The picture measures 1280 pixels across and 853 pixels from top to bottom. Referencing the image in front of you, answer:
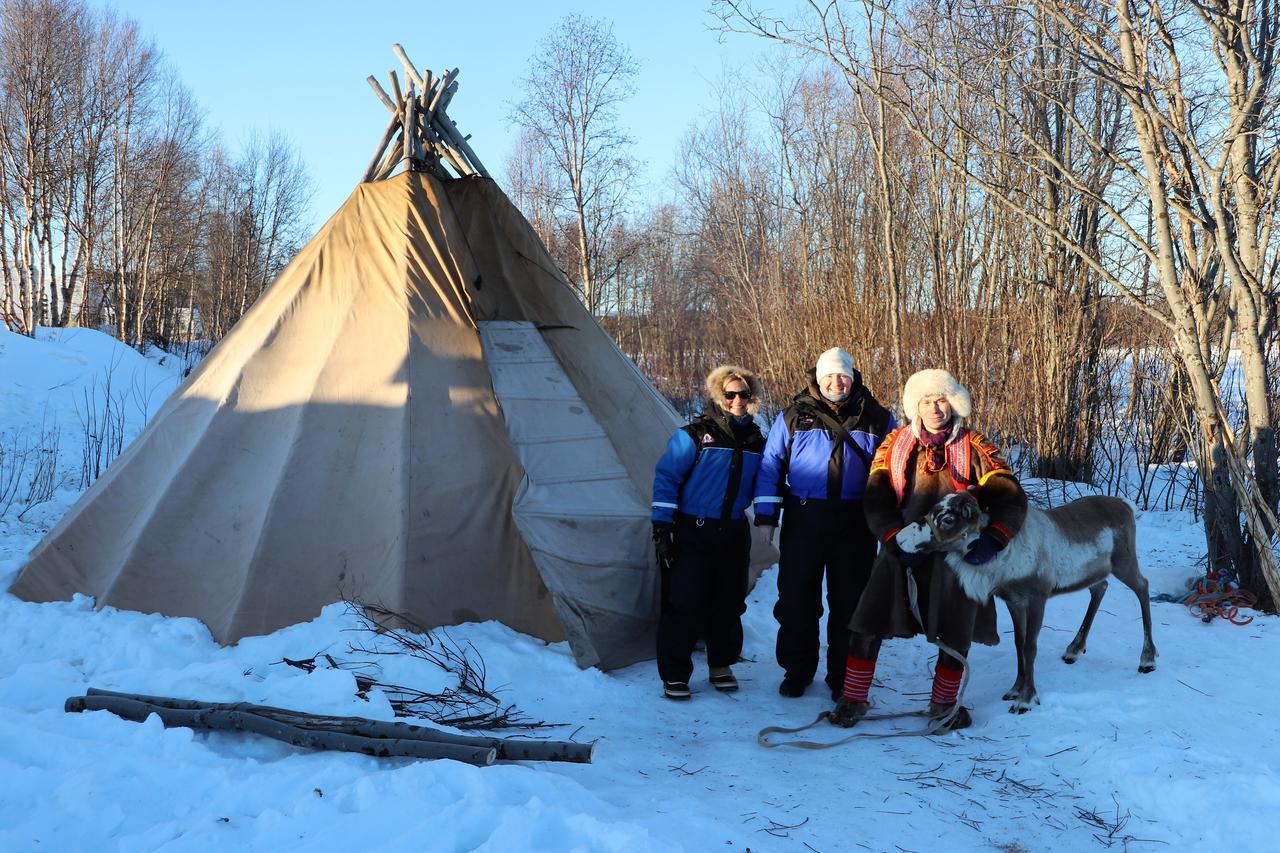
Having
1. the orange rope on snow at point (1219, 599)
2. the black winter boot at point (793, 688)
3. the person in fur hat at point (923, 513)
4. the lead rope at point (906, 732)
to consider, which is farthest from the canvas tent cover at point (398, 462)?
the orange rope on snow at point (1219, 599)

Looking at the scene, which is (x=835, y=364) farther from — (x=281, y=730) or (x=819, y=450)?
(x=281, y=730)

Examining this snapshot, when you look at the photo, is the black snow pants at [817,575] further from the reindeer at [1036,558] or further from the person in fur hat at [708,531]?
the reindeer at [1036,558]

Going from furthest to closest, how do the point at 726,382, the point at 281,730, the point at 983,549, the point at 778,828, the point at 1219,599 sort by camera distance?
the point at 1219,599 < the point at 726,382 < the point at 983,549 < the point at 281,730 < the point at 778,828

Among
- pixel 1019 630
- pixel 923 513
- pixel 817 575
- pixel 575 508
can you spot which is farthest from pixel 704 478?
pixel 1019 630

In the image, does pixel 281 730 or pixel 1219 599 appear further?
pixel 1219 599

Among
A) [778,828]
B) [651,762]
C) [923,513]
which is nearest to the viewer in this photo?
[778,828]

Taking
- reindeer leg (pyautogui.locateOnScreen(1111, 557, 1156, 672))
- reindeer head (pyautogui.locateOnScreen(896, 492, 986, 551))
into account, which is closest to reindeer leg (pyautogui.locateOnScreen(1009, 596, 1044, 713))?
reindeer head (pyautogui.locateOnScreen(896, 492, 986, 551))

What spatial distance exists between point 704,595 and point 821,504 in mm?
719

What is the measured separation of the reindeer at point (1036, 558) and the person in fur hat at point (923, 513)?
86mm

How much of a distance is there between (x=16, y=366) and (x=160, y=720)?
10245 mm

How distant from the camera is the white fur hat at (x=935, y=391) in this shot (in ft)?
12.0

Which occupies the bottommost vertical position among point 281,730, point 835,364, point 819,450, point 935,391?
point 281,730

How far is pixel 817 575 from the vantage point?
4.17 metres

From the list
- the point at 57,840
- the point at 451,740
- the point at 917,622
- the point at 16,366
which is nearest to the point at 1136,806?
→ the point at 917,622
